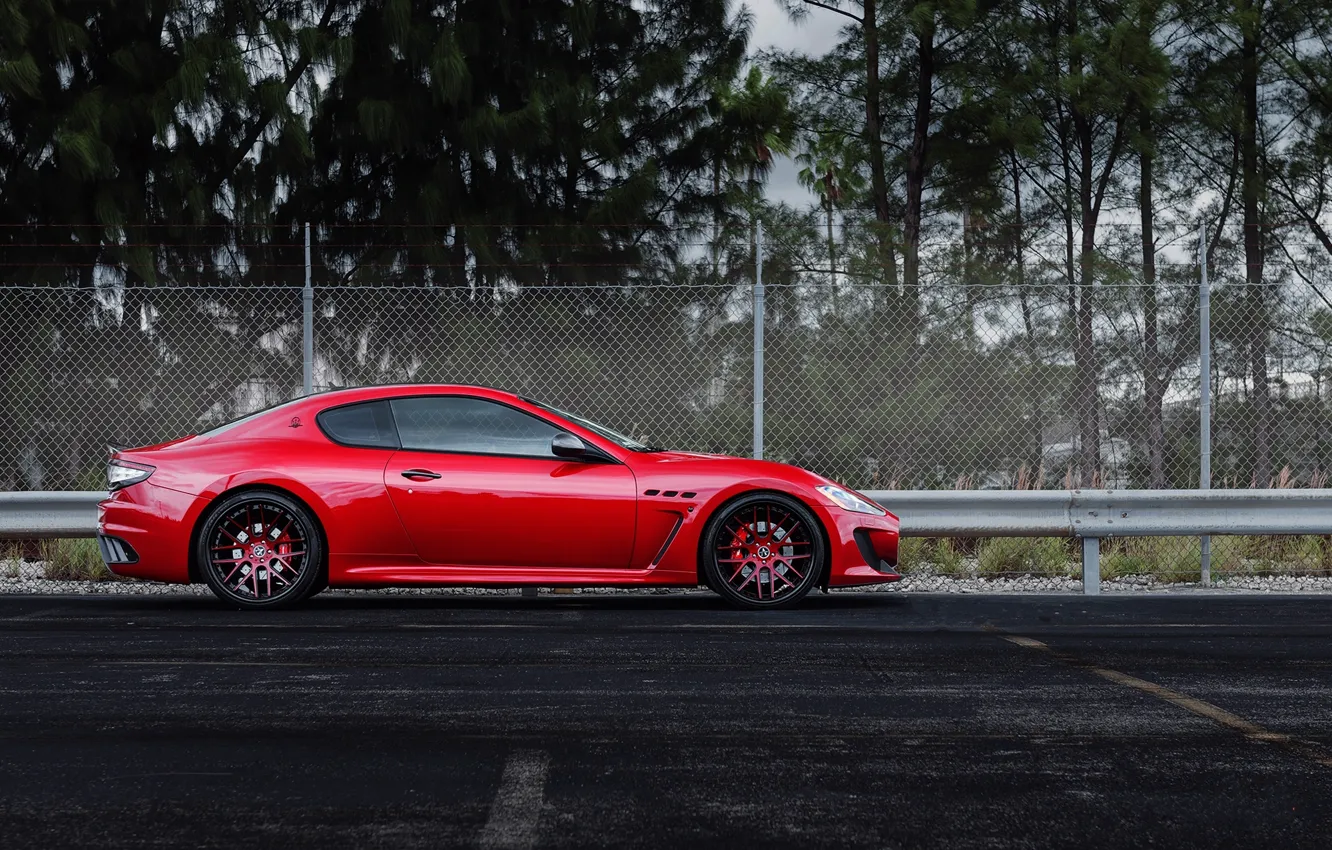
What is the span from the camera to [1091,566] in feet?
31.1

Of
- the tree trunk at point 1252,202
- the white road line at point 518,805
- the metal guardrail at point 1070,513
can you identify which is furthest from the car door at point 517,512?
the tree trunk at point 1252,202

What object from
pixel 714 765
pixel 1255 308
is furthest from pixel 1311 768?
pixel 1255 308

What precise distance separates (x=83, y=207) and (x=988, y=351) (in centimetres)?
982

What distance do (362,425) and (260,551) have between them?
91 cm

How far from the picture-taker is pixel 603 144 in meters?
15.9

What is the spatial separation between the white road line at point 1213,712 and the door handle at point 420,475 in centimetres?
353

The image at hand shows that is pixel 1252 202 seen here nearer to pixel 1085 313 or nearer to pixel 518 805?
pixel 1085 313

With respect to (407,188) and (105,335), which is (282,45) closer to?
(407,188)

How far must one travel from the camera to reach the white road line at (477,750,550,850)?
11.1 feet

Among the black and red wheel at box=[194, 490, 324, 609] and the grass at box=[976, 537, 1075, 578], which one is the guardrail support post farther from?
the black and red wheel at box=[194, 490, 324, 609]

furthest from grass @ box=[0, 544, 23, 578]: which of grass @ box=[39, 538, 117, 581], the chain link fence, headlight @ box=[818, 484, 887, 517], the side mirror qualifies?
headlight @ box=[818, 484, 887, 517]

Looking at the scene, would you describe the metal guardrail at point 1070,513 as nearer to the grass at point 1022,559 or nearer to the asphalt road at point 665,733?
the grass at point 1022,559

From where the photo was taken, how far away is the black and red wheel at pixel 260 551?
8078 millimetres

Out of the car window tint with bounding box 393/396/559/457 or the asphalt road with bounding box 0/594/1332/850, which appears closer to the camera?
the asphalt road with bounding box 0/594/1332/850
